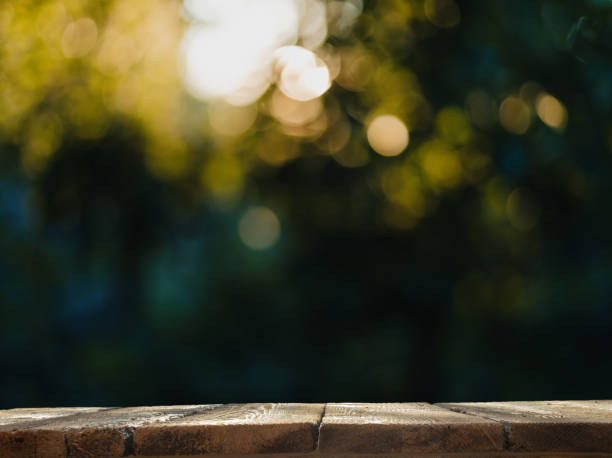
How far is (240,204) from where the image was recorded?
696 cm

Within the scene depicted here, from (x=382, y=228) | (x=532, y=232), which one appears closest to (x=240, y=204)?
(x=382, y=228)

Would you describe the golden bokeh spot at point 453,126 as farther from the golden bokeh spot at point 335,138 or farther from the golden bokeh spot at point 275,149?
the golden bokeh spot at point 275,149

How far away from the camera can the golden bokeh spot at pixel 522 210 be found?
6.20 metres

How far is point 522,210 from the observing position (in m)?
6.30

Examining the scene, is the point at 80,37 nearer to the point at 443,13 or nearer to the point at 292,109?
the point at 292,109

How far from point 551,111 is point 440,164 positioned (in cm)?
113

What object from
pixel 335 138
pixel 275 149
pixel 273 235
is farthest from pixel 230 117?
pixel 273 235

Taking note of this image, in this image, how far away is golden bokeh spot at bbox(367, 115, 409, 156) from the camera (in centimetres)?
665

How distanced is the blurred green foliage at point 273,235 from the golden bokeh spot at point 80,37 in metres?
0.01

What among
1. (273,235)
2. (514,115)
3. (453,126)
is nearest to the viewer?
(514,115)

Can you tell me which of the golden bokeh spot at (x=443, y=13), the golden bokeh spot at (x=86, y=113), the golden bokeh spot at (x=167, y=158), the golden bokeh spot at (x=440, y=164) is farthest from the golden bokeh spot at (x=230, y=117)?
the golden bokeh spot at (x=443, y=13)

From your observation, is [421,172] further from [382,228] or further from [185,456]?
[185,456]

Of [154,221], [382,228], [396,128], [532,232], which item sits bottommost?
[154,221]

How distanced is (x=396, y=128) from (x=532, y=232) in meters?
1.52
